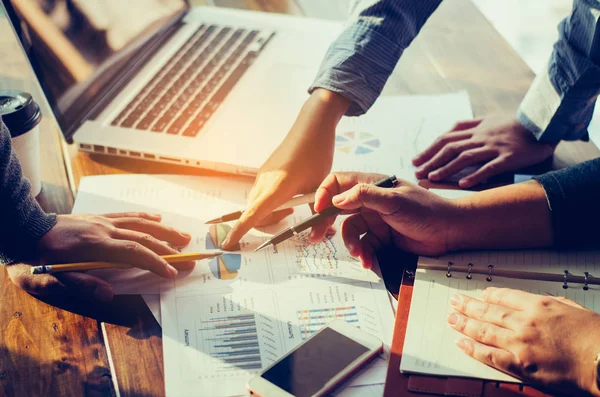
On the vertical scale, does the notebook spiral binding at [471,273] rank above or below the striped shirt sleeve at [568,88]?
below

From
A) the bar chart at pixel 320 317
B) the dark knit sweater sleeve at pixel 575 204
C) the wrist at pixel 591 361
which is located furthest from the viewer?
the dark knit sweater sleeve at pixel 575 204

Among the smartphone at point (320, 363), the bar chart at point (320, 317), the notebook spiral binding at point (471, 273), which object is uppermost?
the smartphone at point (320, 363)

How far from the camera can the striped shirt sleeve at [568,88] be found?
1.10 meters

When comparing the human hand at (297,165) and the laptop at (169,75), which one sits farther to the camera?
the laptop at (169,75)

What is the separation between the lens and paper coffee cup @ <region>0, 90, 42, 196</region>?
993 mm

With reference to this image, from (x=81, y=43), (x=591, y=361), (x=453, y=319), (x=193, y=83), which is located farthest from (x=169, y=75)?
(x=591, y=361)

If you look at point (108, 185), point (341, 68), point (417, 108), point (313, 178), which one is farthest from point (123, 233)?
point (417, 108)

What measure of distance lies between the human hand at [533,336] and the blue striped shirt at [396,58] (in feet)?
1.43

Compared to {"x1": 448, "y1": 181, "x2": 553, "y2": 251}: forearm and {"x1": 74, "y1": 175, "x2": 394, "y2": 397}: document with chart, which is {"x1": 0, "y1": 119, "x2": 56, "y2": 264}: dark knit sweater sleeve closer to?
{"x1": 74, "y1": 175, "x2": 394, "y2": 397}: document with chart

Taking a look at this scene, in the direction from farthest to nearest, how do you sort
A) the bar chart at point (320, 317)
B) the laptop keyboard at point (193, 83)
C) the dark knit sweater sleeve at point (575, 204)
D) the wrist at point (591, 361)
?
the laptop keyboard at point (193, 83) < the dark knit sweater sleeve at point (575, 204) < the bar chart at point (320, 317) < the wrist at point (591, 361)

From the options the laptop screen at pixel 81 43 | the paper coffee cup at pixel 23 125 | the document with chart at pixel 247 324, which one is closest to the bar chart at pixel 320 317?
the document with chart at pixel 247 324

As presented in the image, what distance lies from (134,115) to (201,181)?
8.3 inches

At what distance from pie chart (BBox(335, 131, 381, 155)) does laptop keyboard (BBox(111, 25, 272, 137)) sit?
254 mm

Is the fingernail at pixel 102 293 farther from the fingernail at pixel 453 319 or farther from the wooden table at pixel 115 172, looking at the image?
the fingernail at pixel 453 319
